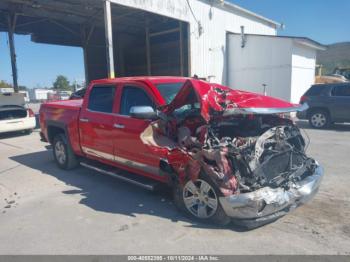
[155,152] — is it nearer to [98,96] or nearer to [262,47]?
[98,96]

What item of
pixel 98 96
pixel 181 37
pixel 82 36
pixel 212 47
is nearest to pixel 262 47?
pixel 212 47

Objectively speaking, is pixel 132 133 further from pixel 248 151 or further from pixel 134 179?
pixel 248 151

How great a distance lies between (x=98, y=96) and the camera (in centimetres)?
561

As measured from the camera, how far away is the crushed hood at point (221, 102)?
12.2 feet

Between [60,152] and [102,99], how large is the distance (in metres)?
2.04

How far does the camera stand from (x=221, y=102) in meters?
3.85

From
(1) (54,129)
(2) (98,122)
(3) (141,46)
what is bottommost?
(1) (54,129)

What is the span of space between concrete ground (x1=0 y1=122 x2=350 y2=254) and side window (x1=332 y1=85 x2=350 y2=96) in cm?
567

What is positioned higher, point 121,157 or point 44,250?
point 121,157

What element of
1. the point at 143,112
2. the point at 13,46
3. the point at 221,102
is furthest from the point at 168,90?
the point at 13,46

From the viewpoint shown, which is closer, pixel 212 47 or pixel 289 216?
pixel 289 216

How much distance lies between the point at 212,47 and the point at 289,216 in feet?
46.9

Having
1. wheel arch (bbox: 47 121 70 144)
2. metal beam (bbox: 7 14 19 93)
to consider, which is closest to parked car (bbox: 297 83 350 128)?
wheel arch (bbox: 47 121 70 144)

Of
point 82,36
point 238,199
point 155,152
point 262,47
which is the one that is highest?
point 82,36
